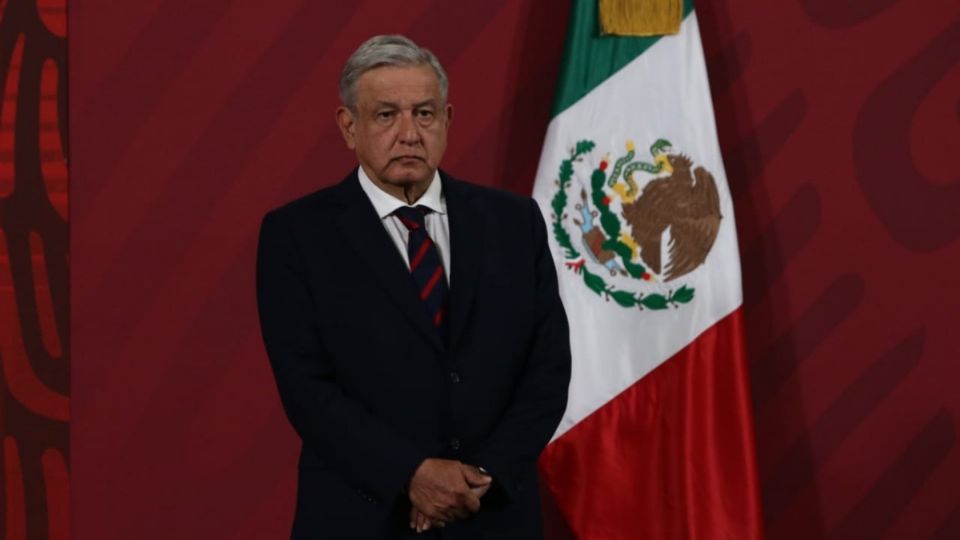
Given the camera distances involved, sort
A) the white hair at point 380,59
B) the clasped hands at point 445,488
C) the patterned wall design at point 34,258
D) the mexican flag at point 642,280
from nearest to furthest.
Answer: the clasped hands at point 445,488
the white hair at point 380,59
the mexican flag at point 642,280
the patterned wall design at point 34,258

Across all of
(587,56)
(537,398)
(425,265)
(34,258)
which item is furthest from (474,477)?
(34,258)

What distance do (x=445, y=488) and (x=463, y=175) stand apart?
1.58m

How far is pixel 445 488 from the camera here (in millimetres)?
1895

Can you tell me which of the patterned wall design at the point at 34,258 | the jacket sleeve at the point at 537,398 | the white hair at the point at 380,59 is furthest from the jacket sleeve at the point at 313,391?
the patterned wall design at the point at 34,258

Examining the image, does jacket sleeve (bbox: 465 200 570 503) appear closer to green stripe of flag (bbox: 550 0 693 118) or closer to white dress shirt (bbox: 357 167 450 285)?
white dress shirt (bbox: 357 167 450 285)

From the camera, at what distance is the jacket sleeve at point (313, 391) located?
Result: 190 cm

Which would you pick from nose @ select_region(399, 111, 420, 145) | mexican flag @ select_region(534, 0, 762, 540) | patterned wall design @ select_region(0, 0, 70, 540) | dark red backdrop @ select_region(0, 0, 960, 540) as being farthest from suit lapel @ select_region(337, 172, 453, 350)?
patterned wall design @ select_region(0, 0, 70, 540)

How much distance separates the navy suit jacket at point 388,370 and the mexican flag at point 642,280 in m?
1.12

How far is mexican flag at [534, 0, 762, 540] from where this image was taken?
10.3 feet

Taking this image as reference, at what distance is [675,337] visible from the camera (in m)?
3.17

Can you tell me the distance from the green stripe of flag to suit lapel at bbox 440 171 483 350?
1144 mm

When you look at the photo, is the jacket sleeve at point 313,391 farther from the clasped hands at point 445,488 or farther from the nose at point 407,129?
the nose at point 407,129

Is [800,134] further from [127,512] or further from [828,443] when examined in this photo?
[127,512]

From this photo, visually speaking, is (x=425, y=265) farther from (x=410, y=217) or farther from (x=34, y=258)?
(x=34, y=258)
